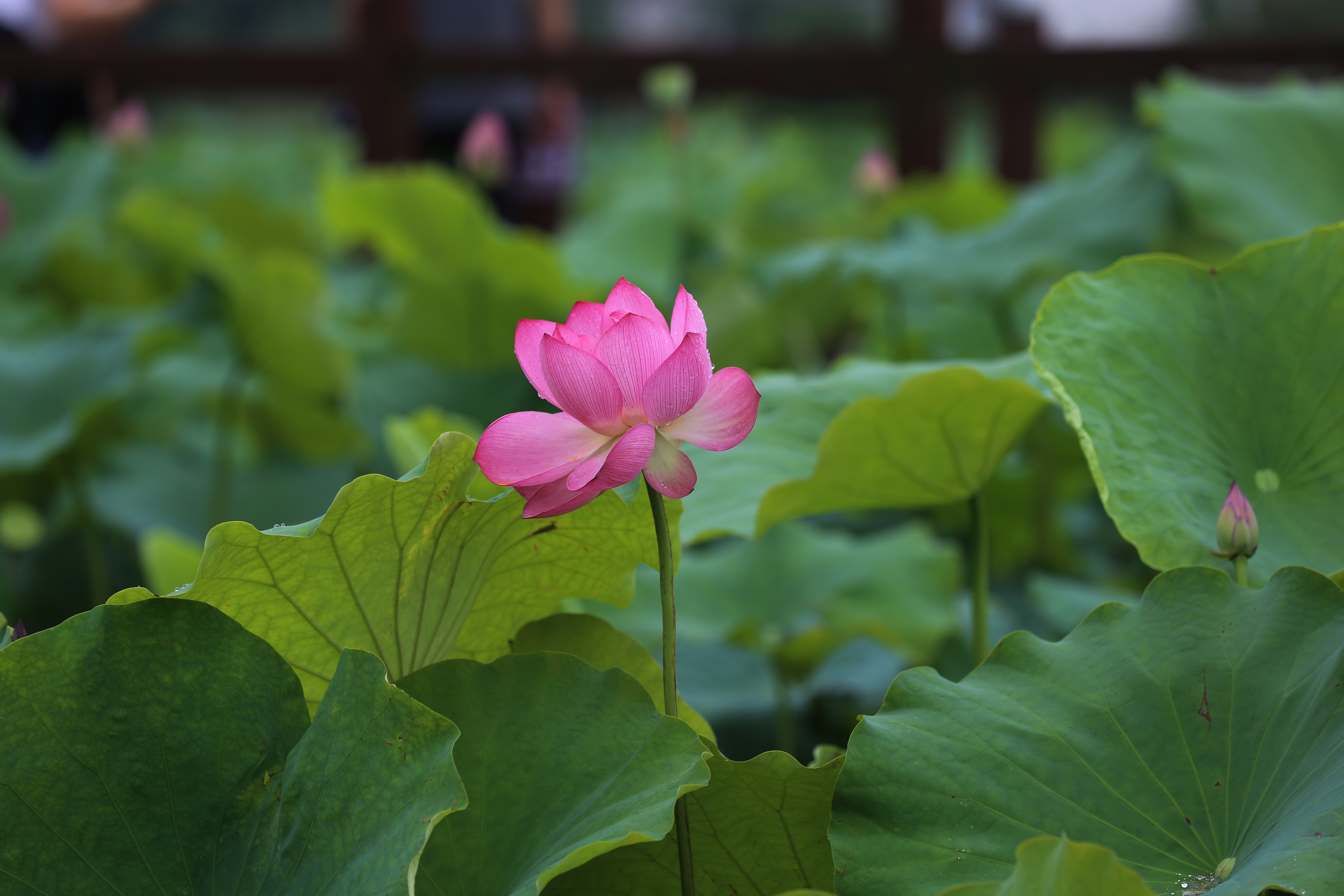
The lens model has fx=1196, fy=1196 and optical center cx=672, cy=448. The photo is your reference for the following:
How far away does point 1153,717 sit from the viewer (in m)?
0.48

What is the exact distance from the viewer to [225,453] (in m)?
1.47

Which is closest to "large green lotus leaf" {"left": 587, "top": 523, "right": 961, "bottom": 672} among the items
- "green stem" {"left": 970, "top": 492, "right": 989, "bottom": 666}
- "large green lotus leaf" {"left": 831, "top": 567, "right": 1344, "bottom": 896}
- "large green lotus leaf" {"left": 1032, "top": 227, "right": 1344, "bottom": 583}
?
"green stem" {"left": 970, "top": 492, "right": 989, "bottom": 666}

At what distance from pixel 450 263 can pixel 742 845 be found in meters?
1.48

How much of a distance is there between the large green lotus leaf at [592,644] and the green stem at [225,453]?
36.9 inches

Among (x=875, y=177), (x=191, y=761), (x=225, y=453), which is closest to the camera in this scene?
(x=191, y=761)

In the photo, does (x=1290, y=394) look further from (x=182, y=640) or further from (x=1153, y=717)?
(x=182, y=640)

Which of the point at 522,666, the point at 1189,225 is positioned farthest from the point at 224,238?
the point at 522,666

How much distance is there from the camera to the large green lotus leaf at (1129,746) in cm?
45

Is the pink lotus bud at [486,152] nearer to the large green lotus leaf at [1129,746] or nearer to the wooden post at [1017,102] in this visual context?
the wooden post at [1017,102]

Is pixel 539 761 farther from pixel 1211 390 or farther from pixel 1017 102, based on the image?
pixel 1017 102

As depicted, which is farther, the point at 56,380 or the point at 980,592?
the point at 56,380

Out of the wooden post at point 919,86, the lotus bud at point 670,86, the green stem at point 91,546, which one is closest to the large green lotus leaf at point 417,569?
the green stem at point 91,546

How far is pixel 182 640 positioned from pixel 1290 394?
21.9 inches

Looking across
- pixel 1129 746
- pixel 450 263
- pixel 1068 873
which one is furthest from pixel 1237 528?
pixel 450 263
